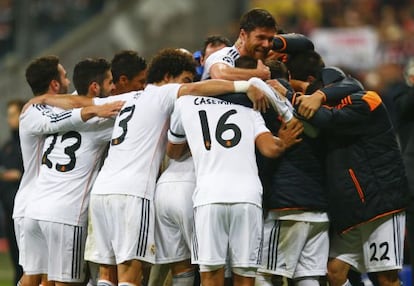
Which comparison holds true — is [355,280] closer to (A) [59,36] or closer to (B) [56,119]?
(B) [56,119]

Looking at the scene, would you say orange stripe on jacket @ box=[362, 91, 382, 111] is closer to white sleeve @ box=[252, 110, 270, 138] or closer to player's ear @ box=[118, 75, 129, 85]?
white sleeve @ box=[252, 110, 270, 138]

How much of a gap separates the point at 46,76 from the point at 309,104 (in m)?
2.33

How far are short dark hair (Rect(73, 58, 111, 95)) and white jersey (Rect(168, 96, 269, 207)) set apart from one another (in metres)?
0.99

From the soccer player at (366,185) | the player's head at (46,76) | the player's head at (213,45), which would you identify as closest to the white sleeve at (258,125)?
the soccer player at (366,185)

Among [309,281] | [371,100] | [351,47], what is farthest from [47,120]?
[351,47]

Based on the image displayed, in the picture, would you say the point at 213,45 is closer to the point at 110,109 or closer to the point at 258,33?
the point at 258,33

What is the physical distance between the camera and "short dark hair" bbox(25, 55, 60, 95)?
9078mm

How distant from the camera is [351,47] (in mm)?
18031

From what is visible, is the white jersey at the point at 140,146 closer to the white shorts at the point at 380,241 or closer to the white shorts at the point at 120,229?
the white shorts at the point at 120,229

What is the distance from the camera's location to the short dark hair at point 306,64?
8.73m

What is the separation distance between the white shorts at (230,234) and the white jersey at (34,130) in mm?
1386

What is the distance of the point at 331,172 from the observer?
8.49 meters

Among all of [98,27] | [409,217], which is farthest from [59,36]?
[409,217]

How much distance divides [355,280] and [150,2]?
1194 centimetres
